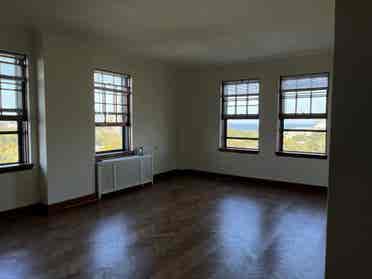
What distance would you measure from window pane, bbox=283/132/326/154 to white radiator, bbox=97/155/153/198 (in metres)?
2.98

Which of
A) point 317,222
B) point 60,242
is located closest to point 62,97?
point 60,242

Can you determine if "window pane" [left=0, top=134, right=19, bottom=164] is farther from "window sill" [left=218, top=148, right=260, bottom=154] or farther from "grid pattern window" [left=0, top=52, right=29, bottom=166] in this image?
"window sill" [left=218, top=148, right=260, bottom=154]

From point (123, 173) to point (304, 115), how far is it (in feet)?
12.5

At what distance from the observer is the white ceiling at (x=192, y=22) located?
10.6 ft

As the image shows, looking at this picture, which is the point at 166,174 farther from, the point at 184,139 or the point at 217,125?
the point at 217,125

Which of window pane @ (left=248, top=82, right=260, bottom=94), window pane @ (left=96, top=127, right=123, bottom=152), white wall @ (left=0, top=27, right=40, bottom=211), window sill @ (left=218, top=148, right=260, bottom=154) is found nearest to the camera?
white wall @ (left=0, top=27, right=40, bottom=211)

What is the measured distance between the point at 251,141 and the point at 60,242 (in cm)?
455

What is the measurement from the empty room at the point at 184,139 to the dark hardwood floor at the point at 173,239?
25 mm

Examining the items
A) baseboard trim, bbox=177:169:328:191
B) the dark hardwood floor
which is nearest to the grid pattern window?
the dark hardwood floor

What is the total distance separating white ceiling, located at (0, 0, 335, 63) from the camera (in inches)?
127

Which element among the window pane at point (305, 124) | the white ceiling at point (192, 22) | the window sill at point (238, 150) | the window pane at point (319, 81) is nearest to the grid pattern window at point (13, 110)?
the white ceiling at point (192, 22)

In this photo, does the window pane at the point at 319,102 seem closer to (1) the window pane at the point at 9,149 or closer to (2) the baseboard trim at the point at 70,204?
(2) the baseboard trim at the point at 70,204

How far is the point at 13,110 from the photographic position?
13.8 feet

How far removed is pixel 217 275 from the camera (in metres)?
2.60
